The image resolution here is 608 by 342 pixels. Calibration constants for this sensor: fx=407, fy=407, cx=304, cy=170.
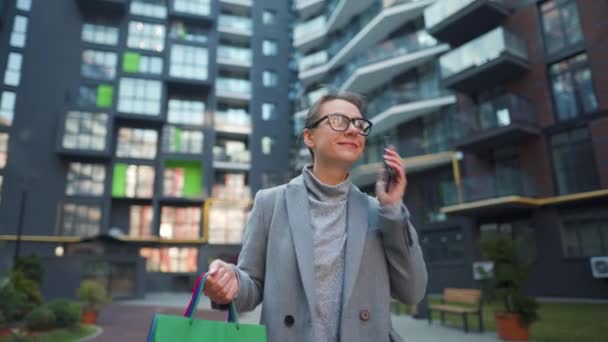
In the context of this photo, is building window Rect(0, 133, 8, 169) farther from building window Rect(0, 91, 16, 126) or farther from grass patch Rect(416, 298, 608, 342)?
grass patch Rect(416, 298, 608, 342)

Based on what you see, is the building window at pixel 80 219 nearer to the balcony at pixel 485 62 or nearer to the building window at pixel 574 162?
the balcony at pixel 485 62

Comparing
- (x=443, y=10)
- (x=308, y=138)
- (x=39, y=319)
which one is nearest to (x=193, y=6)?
(x=443, y=10)

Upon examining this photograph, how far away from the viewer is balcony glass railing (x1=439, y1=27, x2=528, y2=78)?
18375 mm

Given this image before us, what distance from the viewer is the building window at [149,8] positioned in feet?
119

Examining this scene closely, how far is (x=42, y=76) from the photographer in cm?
2925

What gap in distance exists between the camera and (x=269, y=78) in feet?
131

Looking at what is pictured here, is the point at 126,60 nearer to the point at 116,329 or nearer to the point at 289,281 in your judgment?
the point at 116,329

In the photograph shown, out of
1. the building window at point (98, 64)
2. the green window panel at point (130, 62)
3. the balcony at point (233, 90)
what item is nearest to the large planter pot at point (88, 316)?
the building window at point (98, 64)

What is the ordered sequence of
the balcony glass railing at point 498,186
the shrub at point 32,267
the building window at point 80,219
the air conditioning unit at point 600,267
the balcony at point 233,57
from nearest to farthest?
the air conditioning unit at point 600,267, the balcony glass railing at point 498,186, the shrub at point 32,267, the building window at point 80,219, the balcony at point 233,57

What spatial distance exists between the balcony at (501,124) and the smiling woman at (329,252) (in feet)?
58.6

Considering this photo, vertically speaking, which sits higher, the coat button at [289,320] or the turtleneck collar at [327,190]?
the turtleneck collar at [327,190]

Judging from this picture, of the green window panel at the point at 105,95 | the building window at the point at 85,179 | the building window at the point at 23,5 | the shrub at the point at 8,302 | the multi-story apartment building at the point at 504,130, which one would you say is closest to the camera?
the shrub at the point at 8,302

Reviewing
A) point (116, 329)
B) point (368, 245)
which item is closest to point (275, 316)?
point (368, 245)

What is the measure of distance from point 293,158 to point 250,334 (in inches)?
1447
